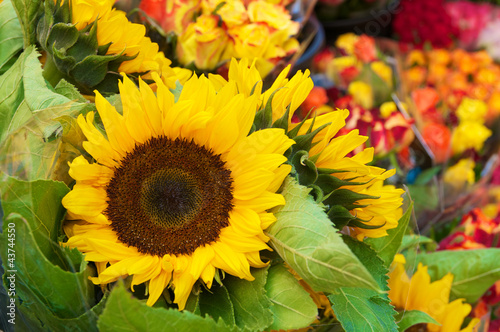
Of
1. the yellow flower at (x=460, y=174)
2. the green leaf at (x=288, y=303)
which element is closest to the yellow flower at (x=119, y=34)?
the green leaf at (x=288, y=303)

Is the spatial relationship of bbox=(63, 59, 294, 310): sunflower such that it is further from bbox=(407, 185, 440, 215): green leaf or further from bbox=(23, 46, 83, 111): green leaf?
bbox=(407, 185, 440, 215): green leaf

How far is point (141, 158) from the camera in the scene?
1.44 ft

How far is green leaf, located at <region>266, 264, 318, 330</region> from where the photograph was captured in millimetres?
414

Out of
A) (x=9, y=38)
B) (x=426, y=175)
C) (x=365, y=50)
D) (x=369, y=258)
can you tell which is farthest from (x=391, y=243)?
(x=365, y=50)

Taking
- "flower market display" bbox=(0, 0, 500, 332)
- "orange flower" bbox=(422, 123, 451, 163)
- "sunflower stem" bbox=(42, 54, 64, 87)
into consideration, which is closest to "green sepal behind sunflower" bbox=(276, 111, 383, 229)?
"flower market display" bbox=(0, 0, 500, 332)

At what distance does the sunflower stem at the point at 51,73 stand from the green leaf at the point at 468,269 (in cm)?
47

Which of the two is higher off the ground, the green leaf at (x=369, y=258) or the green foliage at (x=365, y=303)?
the green leaf at (x=369, y=258)

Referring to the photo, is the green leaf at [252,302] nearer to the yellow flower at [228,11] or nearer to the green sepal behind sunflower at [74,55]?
the green sepal behind sunflower at [74,55]

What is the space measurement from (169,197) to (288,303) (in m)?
0.13

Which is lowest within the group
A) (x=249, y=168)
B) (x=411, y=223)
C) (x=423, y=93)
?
(x=423, y=93)

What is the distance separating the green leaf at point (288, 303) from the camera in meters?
0.41

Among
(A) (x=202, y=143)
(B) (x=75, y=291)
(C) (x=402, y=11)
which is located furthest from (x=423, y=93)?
(B) (x=75, y=291)

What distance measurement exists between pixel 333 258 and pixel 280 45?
1.68ft

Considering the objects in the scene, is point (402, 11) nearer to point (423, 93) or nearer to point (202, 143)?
point (423, 93)
